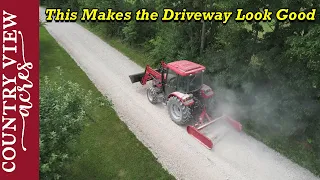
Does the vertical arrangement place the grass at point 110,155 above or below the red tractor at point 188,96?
below

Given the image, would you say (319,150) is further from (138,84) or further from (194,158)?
(138,84)

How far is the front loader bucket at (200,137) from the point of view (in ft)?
36.8

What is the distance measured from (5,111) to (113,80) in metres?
10.5

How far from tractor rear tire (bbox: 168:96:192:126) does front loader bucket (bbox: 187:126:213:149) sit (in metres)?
0.45

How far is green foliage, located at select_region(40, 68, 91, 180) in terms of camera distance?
7109mm

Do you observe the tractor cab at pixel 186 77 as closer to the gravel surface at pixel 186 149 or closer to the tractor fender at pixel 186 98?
the tractor fender at pixel 186 98

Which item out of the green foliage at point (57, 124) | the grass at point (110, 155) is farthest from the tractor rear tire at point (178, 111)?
the green foliage at point (57, 124)

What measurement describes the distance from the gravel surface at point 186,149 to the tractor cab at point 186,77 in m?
1.66

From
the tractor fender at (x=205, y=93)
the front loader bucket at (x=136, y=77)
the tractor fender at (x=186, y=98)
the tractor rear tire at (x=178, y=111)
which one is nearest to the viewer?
the tractor fender at (x=186, y=98)

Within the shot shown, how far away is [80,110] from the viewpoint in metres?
8.23

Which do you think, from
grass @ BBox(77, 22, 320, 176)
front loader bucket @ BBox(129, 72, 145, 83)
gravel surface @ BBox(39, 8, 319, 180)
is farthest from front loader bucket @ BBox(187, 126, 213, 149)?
front loader bucket @ BBox(129, 72, 145, 83)

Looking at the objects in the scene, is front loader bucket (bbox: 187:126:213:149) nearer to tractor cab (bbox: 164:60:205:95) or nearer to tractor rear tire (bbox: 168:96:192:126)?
tractor rear tire (bbox: 168:96:192:126)

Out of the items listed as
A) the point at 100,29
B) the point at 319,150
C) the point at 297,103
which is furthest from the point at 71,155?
the point at 100,29

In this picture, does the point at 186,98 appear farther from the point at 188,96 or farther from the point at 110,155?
the point at 110,155
